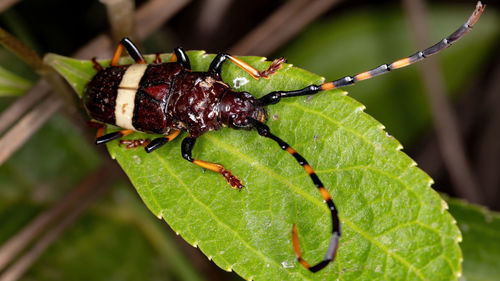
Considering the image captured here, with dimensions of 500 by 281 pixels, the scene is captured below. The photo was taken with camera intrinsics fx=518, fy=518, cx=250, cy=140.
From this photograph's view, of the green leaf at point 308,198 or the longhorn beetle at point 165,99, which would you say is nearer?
the green leaf at point 308,198

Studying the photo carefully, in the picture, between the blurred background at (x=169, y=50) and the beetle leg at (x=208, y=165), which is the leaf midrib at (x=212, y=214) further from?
the blurred background at (x=169, y=50)

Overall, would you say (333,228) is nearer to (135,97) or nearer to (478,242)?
(478,242)

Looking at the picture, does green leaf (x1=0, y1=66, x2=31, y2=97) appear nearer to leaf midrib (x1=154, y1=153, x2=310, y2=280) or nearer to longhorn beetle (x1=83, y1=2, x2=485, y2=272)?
longhorn beetle (x1=83, y1=2, x2=485, y2=272)

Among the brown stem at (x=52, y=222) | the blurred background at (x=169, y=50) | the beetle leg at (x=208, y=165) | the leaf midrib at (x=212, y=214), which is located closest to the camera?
the leaf midrib at (x=212, y=214)

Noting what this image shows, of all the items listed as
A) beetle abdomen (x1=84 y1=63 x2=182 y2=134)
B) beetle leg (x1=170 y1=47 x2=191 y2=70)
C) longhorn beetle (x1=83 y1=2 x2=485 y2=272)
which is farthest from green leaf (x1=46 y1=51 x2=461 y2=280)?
beetle leg (x1=170 y1=47 x2=191 y2=70)

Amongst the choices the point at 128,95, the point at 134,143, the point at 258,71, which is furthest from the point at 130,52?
the point at 258,71

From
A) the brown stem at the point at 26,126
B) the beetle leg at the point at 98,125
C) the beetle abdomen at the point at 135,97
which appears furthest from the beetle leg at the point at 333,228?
the brown stem at the point at 26,126

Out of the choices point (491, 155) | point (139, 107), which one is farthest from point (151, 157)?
point (491, 155)
